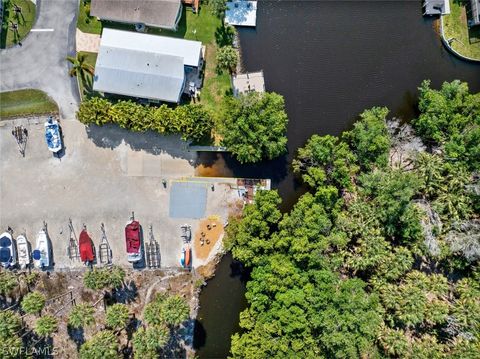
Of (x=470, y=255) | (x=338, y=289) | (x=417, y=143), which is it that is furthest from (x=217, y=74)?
Answer: (x=470, y=255)

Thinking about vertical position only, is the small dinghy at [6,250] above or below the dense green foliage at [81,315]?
above

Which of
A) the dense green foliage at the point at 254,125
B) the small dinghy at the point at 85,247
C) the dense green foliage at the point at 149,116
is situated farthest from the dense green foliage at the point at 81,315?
the dense green foliage at the point at 254,125

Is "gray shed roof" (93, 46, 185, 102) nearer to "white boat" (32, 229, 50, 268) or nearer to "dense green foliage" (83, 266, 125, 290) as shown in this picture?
"white boat" (32, 229, 50, 268)

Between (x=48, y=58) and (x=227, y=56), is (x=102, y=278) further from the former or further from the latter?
(x=227, y=56)

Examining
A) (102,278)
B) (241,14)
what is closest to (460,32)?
(241,14)

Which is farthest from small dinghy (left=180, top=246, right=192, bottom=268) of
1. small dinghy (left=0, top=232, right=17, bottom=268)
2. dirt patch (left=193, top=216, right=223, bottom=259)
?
small dinghy (left=0, top=232, right=17, bottom=268)

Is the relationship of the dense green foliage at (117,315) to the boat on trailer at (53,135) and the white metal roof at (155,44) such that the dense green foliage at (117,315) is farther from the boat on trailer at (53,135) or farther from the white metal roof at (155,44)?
the white metal roof at (155,44)

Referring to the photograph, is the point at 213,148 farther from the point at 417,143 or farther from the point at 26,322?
the point at 26,322
